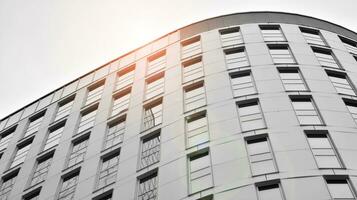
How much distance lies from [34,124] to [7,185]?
673 cm

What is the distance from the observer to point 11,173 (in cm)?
3262

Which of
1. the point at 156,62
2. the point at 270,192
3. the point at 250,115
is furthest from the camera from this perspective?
the point at 156,62

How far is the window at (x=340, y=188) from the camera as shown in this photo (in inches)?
787

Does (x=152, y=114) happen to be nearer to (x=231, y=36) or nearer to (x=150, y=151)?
(x=150, y=151)

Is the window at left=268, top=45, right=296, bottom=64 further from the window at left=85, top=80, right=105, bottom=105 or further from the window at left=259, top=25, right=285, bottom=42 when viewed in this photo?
the window at left=85, top=80, right=105, bottom=105

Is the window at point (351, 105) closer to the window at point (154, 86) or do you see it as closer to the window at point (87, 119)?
the window at point (154, 86)

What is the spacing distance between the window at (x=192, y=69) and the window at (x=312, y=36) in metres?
8.00

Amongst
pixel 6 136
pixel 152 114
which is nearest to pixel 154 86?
pixel 152 114

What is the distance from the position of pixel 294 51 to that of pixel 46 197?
18294 mm

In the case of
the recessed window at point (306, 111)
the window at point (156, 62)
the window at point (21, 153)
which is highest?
the window at point (156, 62)

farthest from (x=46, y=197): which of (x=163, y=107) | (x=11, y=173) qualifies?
(x=163, y=107)

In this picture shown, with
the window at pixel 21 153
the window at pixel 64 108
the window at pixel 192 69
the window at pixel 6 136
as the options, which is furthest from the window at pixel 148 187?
the window at pixel 6 136

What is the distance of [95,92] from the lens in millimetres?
36438

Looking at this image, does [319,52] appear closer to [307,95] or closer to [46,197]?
[307,95]
